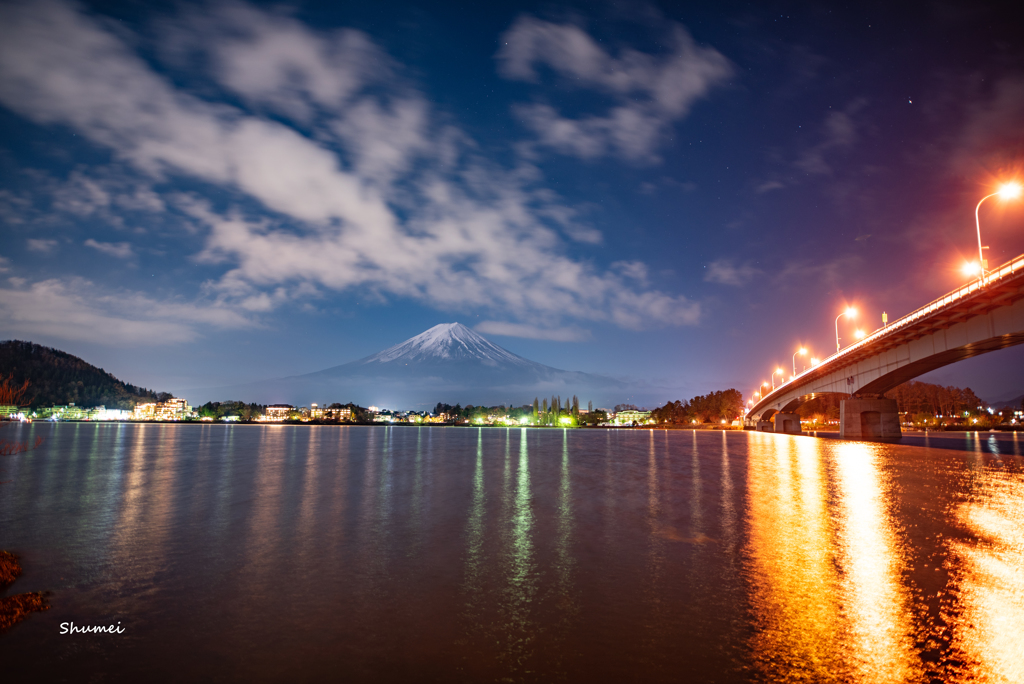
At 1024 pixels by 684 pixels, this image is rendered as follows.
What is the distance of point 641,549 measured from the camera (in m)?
17.3

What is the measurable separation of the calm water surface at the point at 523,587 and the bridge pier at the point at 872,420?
73772 mm

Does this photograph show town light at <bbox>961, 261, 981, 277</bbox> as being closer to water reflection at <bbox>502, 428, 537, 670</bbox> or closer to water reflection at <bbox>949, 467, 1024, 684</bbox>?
water reflection at <bbox>949, 467, 1024, 684</bbox>

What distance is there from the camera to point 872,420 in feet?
306

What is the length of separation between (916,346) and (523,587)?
7061cm

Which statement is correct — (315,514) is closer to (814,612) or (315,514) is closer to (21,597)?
(21,597)

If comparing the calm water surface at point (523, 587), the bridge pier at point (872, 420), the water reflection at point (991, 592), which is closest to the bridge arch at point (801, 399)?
the bridge pier at point (872, 420)

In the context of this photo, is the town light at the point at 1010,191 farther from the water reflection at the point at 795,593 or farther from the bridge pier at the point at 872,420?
the bridge pier at the point at 872,420

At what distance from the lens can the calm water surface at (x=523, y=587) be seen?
29.6ft

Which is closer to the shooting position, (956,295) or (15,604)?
(15,604)

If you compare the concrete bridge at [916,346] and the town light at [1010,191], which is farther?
the concrete bridge at [916,346]

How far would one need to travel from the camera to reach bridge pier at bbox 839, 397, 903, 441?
92.6 m

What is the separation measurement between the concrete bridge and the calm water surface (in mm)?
25540

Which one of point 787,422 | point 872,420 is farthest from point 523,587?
point 787,422

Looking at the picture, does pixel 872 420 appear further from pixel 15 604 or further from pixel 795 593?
pixel 15 604
